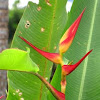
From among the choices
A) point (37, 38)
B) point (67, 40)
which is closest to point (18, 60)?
point (67, 40)

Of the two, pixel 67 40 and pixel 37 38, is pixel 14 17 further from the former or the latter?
pixel 67 40

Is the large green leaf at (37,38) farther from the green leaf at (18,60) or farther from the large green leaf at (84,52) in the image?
the green leaf at (18,60)

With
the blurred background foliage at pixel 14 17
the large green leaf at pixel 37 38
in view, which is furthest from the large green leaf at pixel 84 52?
the blurred background foliage at pixel 14 17

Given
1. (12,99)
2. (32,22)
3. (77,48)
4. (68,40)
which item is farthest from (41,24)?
(68,40)

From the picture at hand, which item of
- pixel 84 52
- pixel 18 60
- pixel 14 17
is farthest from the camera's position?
pixel 14 17

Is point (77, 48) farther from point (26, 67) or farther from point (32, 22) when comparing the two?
point (26, 67)

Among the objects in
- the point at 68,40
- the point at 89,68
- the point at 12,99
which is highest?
the point at 68,40
